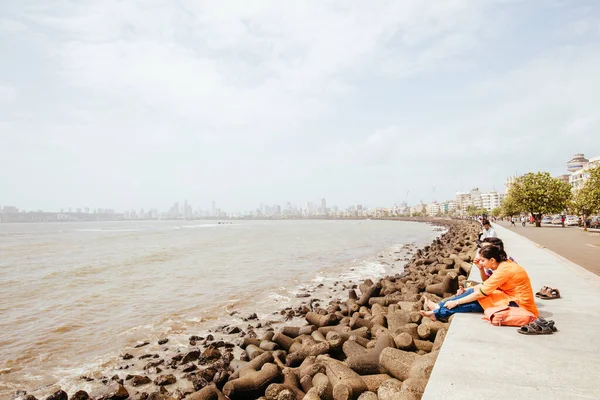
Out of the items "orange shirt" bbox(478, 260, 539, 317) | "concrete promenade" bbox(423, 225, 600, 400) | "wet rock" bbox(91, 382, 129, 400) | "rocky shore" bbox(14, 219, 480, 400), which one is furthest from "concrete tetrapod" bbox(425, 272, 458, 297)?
"wet rock" bbox(91, 382, 129, 400)

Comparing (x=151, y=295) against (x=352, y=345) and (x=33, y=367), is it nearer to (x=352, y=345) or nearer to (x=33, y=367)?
(x=33, y=367)

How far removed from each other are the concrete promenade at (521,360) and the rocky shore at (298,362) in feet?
1.25

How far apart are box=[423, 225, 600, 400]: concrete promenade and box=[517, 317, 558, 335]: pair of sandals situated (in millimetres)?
63

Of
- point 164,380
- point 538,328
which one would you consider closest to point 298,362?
point 164,380

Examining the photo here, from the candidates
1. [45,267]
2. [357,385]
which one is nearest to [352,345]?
[357,385]

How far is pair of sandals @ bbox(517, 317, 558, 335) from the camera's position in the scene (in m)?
4.30

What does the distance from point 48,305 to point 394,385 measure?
41.0 feet

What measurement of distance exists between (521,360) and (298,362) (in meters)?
3.21

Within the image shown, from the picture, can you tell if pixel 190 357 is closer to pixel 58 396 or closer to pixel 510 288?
pixel 58 396

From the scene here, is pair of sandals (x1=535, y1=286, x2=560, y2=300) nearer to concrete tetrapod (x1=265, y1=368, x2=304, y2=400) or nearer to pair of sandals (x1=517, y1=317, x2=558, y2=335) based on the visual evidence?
pair of sandals (x1=517, y1=317, x2=558, y2=335)

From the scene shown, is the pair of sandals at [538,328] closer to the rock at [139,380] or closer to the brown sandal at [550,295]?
the brown sandal at [550,295]

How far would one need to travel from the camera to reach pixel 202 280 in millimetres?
15438

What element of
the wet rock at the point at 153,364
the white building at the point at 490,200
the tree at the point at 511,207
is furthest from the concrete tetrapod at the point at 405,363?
the white building at the point at 490,200

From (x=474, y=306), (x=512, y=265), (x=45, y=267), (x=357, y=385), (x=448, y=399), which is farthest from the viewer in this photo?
(x=45, y=267)
